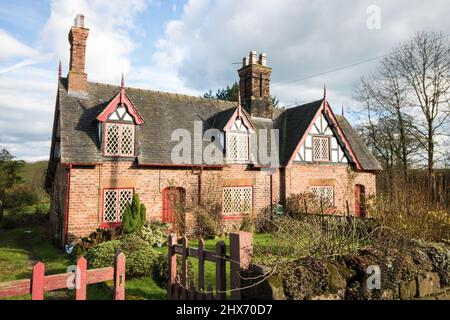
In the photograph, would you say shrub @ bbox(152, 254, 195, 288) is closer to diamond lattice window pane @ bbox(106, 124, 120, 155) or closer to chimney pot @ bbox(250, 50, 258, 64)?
diamond lattice window pane @ bbox(106, 124, 120, 155)

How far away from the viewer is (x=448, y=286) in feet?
19.7

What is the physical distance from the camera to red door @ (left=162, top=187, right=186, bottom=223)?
15.3m

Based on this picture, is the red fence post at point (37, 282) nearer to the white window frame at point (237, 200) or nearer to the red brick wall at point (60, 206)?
the red brick wall at point (60, 206)

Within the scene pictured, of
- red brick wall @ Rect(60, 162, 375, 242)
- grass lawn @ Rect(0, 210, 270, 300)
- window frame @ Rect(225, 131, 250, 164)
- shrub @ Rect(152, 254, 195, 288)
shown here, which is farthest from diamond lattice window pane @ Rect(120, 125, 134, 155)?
shrub @ Rect(152, 254, 195, 288)

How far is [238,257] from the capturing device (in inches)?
192

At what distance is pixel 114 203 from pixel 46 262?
3.46 meters

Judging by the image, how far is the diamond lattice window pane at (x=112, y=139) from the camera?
1422 cm

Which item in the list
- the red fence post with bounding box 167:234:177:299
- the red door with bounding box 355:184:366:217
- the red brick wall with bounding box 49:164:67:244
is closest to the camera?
the red fence post with bounding box 167:234:177:299

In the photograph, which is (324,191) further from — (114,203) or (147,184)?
(114,203)

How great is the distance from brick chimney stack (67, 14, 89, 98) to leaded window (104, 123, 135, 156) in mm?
2816

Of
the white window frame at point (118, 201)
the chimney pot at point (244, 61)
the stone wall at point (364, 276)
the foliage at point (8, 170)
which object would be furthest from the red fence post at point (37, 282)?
the foliage at point (8, 170)

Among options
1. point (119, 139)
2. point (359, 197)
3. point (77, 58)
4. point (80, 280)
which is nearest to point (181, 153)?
point (119, 139)

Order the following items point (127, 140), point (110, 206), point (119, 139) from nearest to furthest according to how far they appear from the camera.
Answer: point (110, 206)
point (119, 139)
point (127, 140)
